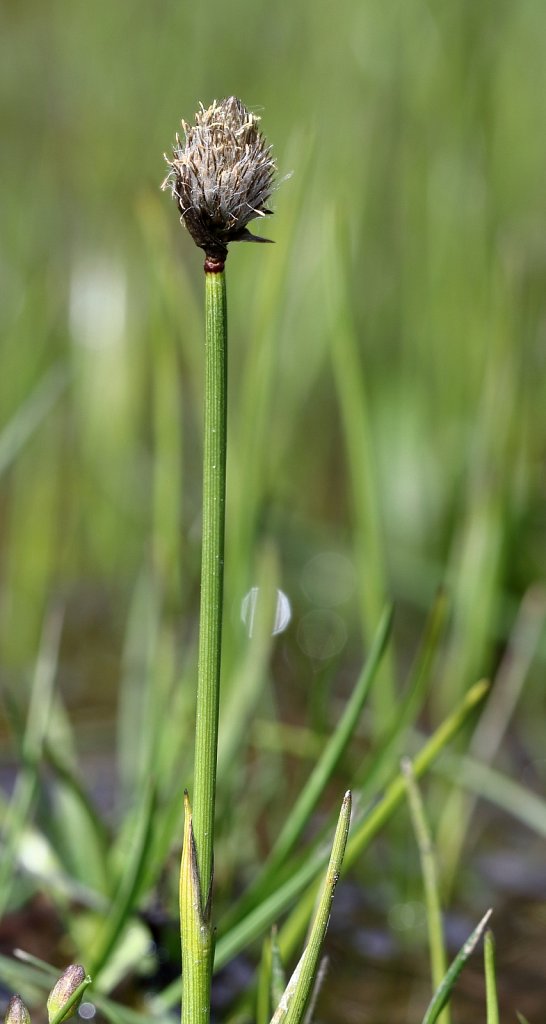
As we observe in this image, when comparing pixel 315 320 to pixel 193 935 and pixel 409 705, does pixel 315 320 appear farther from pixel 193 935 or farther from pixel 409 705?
pixel 193 935

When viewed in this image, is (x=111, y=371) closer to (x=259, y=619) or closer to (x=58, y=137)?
(x=259, y=619)

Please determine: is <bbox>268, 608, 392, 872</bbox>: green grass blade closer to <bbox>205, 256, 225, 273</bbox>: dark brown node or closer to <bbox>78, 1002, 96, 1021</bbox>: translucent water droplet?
<bbox>78, 1002, 96, 1021</bbox>: translucent water droplet

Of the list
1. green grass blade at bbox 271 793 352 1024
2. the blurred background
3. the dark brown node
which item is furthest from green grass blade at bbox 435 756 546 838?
the dark brown node

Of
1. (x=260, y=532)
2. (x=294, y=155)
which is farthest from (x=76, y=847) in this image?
(x=294, y=155)

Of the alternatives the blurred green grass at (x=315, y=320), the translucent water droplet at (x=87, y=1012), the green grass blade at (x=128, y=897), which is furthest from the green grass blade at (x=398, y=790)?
the blurred green grass at (x=315, y=320)

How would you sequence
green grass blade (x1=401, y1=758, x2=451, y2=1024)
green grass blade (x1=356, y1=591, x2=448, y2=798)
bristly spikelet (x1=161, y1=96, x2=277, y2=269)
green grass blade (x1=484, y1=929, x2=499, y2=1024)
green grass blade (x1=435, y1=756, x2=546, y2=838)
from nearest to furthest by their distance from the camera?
bristly spikelet (x1=161, y1=96, x2=277, y2=269), green grass blade (x1=484, y1=929, x2=499, y2=1024), green grass blade (x1=401, y1=758, x2=451, y2=1024), green grass blade (x1=356, y1=591, x2=448, y2=798), green grass blade (x1=435, y1=756, x2=546, y2=838)

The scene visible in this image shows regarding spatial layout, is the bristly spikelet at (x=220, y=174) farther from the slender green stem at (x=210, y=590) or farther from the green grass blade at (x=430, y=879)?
the green grass blade at (x=430, y=879)

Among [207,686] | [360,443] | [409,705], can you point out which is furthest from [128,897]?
[360,443]
